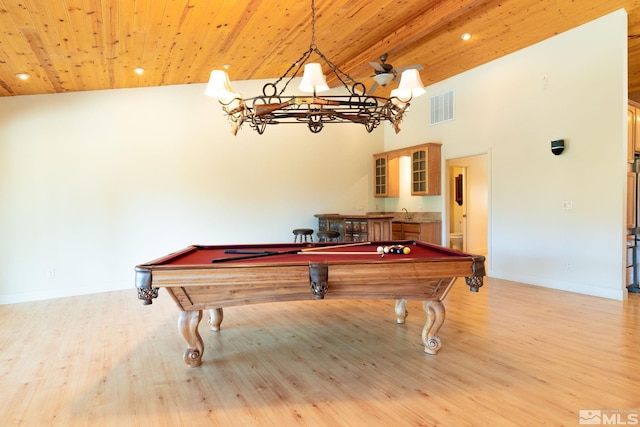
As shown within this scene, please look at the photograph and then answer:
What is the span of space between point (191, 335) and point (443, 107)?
592 cm

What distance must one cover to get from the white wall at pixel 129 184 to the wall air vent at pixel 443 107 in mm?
2159

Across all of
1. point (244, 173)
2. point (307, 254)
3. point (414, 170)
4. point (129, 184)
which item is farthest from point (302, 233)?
point (307, 254)

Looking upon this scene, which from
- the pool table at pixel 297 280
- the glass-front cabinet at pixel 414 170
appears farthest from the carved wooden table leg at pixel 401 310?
the glass-front cabinet at pixel 414 170

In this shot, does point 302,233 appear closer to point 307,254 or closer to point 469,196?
point 307,254

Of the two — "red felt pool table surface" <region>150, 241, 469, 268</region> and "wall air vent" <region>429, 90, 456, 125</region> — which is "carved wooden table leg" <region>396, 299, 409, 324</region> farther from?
"wall air vent" <region>429, 90, 456, 125</region>

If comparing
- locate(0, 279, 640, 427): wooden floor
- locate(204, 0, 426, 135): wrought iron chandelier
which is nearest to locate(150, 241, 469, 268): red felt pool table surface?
locate(0, 279, 640, 427): wooden floor

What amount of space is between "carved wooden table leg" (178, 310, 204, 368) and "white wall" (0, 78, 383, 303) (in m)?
3.41

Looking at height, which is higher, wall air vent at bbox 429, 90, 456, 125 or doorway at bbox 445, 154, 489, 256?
wall air vent at bbox 429, 90, 456, 125

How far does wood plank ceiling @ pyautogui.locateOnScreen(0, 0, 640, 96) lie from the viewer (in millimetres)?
3422

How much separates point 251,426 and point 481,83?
6.07 metres

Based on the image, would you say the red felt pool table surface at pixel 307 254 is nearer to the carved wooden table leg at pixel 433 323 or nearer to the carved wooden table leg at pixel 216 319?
the carved wooden table leg at pixel 433 323

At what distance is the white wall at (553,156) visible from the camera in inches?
184

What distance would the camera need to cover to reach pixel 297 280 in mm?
2643

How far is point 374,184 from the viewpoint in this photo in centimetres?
802
